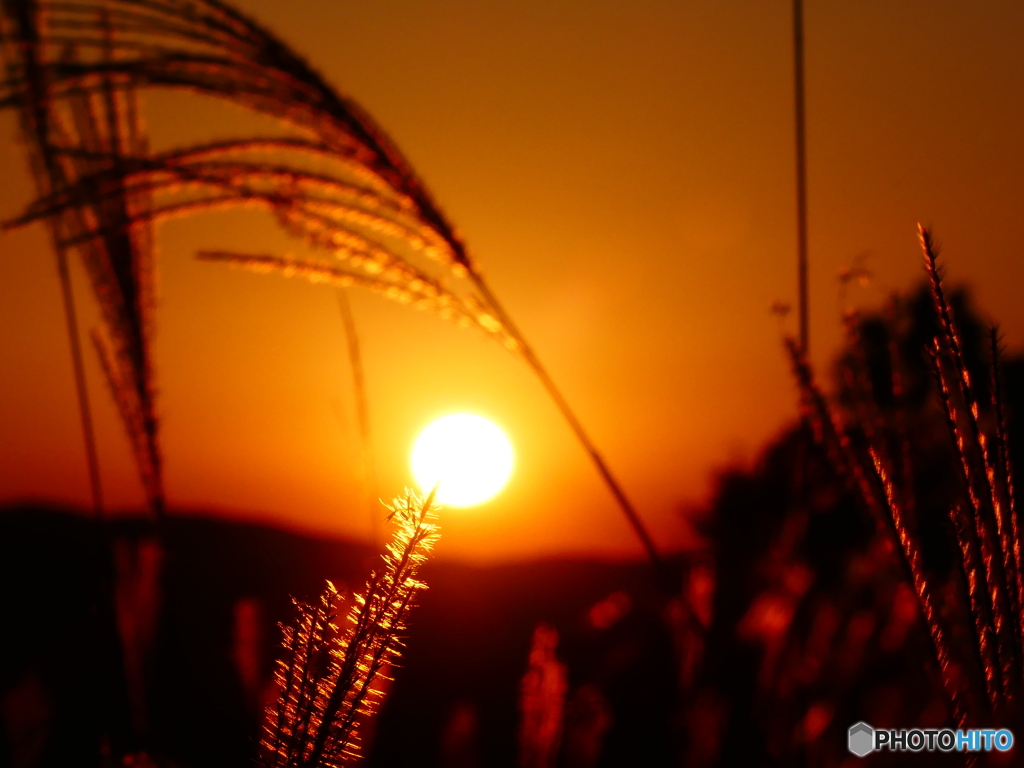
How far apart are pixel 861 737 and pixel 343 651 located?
90cm

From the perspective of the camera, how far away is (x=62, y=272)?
4.46 feet

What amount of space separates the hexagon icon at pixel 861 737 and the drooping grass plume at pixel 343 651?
2.54ft

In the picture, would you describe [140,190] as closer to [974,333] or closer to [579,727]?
[579,727]

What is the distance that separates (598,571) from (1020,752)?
3708 mm

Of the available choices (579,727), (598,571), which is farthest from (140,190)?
(598,571)

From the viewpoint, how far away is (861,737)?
109 cm

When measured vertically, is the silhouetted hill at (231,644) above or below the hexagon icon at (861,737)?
above

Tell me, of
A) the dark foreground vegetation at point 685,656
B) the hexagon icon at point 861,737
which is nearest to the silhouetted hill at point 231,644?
the dark foreground vegetation at point 685,656

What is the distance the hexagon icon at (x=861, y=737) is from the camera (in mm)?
1013

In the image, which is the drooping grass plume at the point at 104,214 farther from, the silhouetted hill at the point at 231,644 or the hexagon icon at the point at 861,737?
the hexagon icon at the point at 861,737

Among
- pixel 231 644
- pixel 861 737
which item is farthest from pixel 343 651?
pixel 231 644
